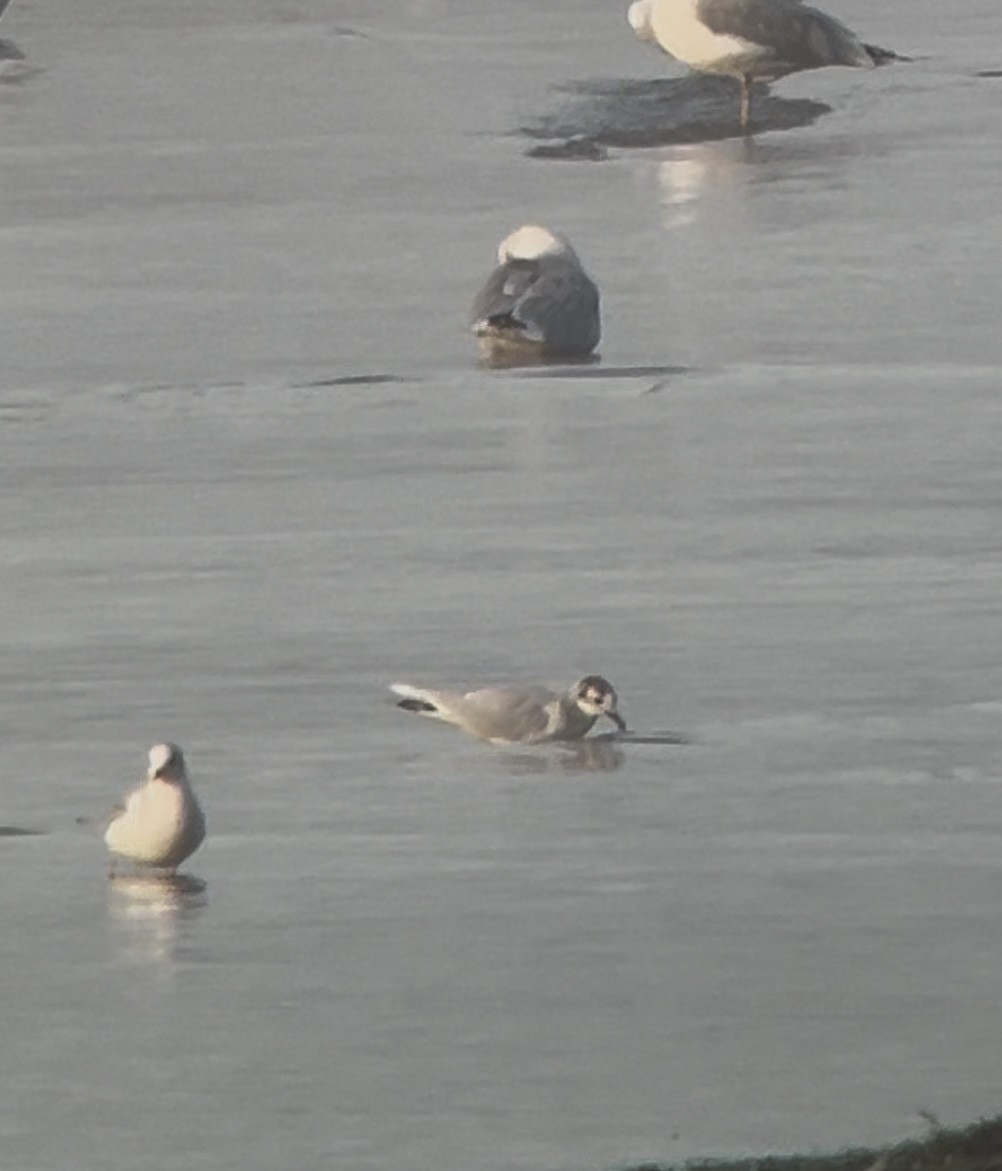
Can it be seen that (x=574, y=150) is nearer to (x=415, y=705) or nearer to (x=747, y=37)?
(x=747, y=37)

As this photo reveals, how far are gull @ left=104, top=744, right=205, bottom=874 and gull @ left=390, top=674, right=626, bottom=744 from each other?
3.09 feet

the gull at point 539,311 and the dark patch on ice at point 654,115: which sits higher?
the gull at point 539,311

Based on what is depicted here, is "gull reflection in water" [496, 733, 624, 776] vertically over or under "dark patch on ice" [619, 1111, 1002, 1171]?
under

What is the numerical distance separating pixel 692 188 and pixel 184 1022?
11400mm

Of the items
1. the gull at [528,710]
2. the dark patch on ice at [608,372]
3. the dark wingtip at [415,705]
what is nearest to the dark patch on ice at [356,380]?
the dark patch on ice at [608,372]

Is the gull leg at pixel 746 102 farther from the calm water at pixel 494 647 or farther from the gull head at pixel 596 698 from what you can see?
the gull head at pixel 596 698

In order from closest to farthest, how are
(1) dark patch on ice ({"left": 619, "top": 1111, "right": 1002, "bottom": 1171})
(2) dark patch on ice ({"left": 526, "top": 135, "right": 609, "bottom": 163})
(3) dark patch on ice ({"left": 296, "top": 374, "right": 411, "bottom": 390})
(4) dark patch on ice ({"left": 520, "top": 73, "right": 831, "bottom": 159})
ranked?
(1) dark patch on ice ({"left": 619, "top": 1111, "right": 1002, "bottom": 1171}) → (3) dark patch on ice ({"left": 296, "top": 374, "right": 411, "bottom": 390}) → (2) dark patch on ice ({"left": 526, "top": 135, "right": 609, "bottom": 163}) → (4) dark patch on ice ({"left": 520, "top": 73, "right": 831, "bottom": 159})

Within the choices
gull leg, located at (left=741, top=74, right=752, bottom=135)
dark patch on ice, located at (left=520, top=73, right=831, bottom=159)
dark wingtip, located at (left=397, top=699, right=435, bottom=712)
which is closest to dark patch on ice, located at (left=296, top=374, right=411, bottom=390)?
dark wingtip, located at (left=397, top=699, right=435, bottom=712)

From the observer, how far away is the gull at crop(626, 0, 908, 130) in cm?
2020

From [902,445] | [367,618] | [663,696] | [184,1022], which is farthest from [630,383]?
[184,1022]

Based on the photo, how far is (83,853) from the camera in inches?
299

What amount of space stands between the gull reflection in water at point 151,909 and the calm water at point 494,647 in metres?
0.02

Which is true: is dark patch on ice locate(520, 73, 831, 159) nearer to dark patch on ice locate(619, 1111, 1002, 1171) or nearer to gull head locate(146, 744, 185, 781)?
gull head locate(146, 744, 185, 781)

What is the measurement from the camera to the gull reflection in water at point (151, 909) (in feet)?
22.9
